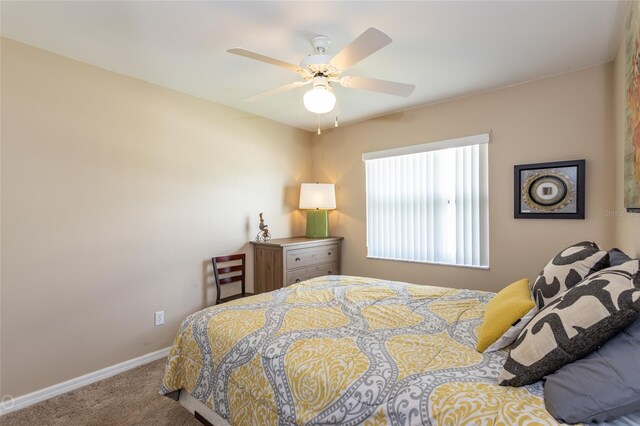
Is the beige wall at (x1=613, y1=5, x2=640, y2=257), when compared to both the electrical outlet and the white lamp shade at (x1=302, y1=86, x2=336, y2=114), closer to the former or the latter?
the white lamp shade at (x1=302, y1=86, x2=336, y2=114)

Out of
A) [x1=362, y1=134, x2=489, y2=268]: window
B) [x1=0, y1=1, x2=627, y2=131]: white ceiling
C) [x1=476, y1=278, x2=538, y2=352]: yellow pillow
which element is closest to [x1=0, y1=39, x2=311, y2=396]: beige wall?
[x1=0, y1=1, x2=627, y2=131]: white ceiling

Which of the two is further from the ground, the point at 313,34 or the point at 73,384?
the point at 313,34

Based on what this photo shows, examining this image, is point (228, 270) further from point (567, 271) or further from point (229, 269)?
point (567, 271)

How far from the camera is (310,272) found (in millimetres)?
3775

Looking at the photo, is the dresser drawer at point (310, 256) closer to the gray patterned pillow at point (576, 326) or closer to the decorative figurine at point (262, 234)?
the decorative figurine at point (262, 234)

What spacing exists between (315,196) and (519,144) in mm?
2201

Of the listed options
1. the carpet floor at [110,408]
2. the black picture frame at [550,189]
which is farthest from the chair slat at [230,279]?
the black picture frame at [550,189]

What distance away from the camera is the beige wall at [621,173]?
6.31 ft

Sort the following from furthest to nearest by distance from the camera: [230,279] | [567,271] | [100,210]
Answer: [230,279]
[100,210]
[567,271]

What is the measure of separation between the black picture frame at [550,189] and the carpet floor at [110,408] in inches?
122

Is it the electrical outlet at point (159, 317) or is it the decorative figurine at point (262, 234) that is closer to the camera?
the electrical outlet at point (159, 317)

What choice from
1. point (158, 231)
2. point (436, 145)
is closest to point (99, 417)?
point (158, 231)

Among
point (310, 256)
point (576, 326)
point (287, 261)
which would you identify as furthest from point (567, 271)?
point (310, 256)

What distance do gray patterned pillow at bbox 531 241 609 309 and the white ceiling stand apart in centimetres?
140
